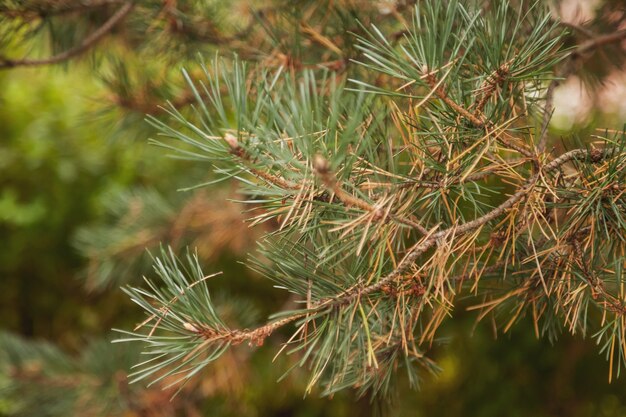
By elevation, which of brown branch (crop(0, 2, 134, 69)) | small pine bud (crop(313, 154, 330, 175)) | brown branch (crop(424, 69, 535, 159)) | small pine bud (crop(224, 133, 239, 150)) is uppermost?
brown branch (crop(424, 69, 535, 159))

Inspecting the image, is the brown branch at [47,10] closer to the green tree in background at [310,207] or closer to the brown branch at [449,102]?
the green tree in background at [310,207]

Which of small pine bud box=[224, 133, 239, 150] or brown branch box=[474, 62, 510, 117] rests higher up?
brown branch box=[474, 62, 510, 117]

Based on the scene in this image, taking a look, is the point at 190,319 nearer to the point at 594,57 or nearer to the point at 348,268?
the point at 348,268

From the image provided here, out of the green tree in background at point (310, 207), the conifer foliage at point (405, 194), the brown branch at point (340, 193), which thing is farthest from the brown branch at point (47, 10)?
the brown branch at point (340, 193)

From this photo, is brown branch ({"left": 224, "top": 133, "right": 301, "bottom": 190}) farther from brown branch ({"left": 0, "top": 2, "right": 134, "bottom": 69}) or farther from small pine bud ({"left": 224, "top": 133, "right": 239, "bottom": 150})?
brown branch ({"left": 0, "top": 2, "right": 134, "bottom": 69})

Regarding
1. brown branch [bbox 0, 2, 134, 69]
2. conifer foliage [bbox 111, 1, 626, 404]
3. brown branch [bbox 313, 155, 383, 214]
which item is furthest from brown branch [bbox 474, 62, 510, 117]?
brown branch [bbox 0, 2, 134, 69]

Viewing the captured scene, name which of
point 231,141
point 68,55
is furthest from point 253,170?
point 68,55

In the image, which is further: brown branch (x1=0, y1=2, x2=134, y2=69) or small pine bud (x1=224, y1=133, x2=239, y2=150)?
brown branch (x1=0, y1=2, x2=134, y2=69)

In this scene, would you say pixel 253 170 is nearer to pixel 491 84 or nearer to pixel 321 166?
pixel 321 166
